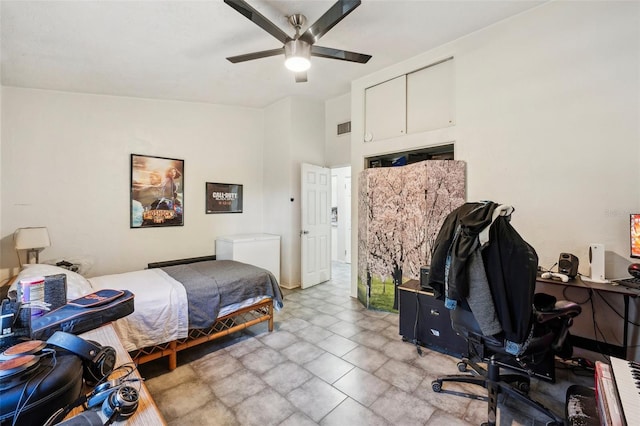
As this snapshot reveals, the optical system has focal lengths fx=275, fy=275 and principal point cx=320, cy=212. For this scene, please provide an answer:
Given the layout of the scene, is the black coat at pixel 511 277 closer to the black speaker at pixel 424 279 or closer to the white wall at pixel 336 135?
the black speaker at pixel 424 279

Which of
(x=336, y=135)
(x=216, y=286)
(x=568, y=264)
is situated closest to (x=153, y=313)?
(x=216, y=286)

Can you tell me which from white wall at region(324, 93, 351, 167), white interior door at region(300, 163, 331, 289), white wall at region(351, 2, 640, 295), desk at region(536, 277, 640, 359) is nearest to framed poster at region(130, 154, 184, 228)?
white interior door at region(300, 163, 331, 289)

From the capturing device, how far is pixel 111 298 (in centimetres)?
167

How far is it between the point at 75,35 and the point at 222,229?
3059 millimetres

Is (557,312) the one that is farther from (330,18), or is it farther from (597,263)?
(330,18)

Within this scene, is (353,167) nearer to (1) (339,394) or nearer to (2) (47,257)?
(1) (339,394)

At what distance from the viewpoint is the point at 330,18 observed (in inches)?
81.1

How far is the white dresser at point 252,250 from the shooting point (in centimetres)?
432

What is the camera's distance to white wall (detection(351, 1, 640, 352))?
234 centimetres

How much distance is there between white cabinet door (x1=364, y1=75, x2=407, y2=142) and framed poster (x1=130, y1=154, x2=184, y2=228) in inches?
119

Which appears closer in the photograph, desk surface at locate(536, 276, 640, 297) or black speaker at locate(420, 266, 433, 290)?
desk surface at locate(536, 276, 640, 297)

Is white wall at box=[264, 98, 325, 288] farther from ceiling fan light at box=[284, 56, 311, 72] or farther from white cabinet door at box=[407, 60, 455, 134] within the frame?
ceiling fan light at box=[284, 56, 311, 72]

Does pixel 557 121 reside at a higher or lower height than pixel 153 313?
higher

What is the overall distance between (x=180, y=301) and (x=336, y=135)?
3.88 meters
